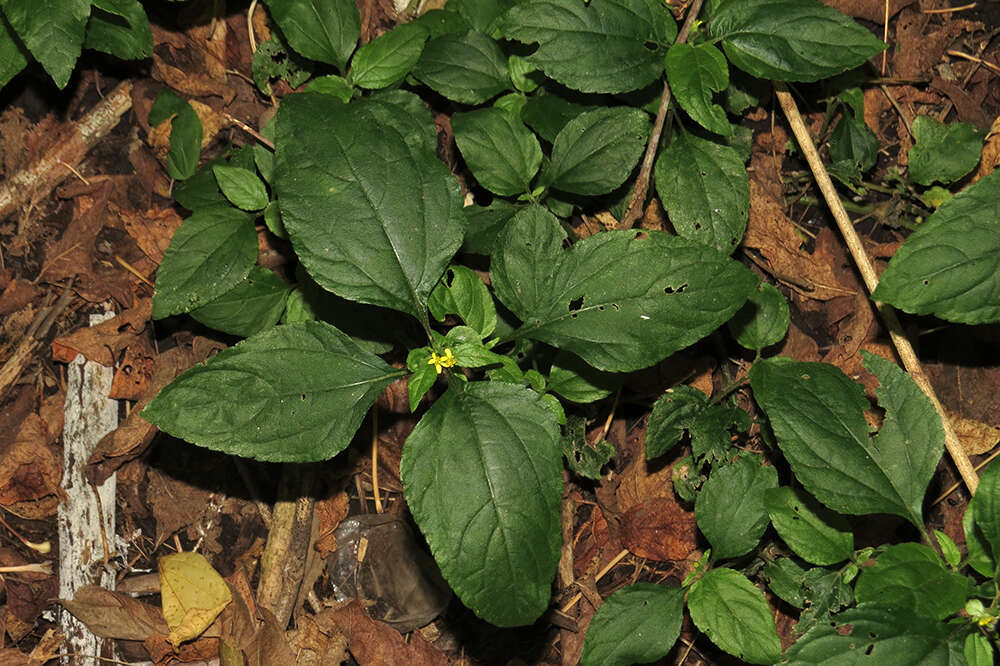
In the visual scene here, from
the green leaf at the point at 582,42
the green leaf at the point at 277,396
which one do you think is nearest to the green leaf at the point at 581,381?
the green leaf at the point at 277,396

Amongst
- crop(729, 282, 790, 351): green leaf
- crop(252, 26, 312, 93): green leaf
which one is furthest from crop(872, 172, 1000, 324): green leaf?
crop(252, 26, 312, 93): green leaf

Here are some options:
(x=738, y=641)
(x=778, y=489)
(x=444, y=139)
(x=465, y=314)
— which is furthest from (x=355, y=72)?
(x=738, y=641)

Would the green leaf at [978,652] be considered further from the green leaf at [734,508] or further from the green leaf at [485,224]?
the green leaf at [485,224]

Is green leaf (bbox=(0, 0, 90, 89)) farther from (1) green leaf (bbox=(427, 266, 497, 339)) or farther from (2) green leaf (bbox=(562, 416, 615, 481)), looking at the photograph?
(2) green leaf (bbox=(562, 416, 615, 481))

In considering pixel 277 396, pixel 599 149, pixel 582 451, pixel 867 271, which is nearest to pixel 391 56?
pixel 599 149

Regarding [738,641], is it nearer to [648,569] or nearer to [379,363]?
[648,569]

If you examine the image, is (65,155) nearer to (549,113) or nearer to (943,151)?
(549,113)

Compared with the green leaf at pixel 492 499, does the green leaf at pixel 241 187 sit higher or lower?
higher
